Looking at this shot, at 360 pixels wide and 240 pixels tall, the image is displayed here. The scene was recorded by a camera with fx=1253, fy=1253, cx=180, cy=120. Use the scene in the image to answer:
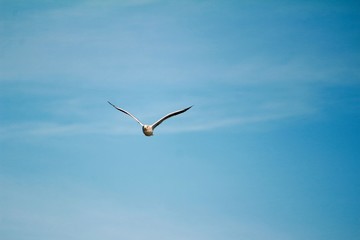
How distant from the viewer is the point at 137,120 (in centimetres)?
11875

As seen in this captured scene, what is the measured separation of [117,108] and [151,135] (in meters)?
4.96

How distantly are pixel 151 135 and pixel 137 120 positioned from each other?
2.07 meters

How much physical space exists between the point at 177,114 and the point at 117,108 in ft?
27.3

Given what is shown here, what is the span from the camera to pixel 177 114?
115 m

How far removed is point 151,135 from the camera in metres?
118

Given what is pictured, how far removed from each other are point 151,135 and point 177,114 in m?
4.57

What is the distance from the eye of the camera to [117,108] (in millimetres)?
120688

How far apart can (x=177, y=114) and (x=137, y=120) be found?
554cm

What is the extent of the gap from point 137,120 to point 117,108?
9.87 feet
